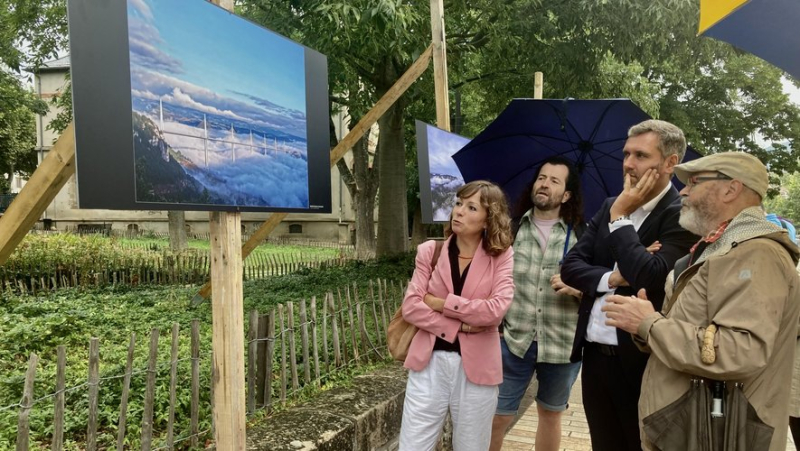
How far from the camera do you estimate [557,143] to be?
363cm

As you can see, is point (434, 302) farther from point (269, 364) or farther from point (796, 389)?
point (796, 389)

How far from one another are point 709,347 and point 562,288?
3.88 ft

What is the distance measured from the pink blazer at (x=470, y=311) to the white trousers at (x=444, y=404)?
0.05 meters

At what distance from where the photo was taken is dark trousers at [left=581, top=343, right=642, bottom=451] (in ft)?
8.02

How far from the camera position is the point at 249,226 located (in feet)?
109

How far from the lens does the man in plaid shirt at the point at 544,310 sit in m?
3.00

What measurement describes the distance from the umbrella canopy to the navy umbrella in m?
0.63

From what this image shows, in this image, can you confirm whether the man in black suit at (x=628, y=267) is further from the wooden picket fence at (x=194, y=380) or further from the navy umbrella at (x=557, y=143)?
the wooden picket fence at (x=194, y=380)

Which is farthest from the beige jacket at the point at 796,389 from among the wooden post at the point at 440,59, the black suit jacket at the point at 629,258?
the wooden post at the point at 440,59

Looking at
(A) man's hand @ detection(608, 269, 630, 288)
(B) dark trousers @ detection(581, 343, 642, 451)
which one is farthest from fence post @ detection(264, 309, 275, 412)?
(A) man's hand @ detection(608, 269, 630, 288)

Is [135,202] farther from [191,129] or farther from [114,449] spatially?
[114,449]

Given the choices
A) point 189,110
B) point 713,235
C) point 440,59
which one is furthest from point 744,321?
point 440,59

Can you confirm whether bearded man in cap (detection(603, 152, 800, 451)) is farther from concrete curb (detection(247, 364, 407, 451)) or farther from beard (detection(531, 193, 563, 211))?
concrete curb (detection(247, 364, 407, 451))

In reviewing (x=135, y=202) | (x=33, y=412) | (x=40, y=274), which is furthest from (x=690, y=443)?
(x=40, y=274)
